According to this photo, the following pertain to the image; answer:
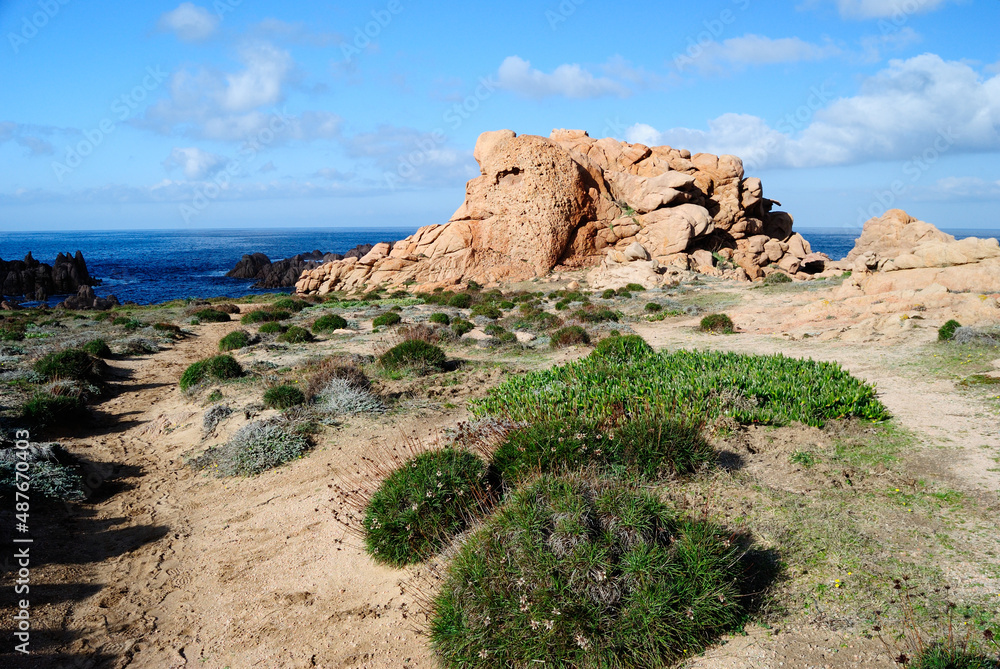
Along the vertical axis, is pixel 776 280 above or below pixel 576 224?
below

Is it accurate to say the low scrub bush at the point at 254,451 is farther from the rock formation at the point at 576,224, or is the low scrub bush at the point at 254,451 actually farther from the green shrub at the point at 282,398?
the rock formation at the point at 576,224

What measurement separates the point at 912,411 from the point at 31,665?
11786 millimetres

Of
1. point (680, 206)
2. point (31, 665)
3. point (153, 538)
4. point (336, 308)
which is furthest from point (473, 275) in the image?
point (31, 665)

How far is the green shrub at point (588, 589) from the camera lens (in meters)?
4.11

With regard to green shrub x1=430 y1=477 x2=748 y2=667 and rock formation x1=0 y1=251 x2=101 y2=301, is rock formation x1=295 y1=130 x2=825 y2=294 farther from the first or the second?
rock formation x1=0 y1=251 x2=101 y2=301

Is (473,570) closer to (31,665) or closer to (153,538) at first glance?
(31,665)

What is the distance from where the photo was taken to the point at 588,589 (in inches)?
167

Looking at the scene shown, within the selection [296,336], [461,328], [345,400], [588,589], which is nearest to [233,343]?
[296,336]

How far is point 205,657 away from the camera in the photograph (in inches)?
198

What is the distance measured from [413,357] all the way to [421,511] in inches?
328

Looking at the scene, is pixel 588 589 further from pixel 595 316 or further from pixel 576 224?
pixel 576 224

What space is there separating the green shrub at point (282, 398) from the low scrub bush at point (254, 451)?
1226 millimetres

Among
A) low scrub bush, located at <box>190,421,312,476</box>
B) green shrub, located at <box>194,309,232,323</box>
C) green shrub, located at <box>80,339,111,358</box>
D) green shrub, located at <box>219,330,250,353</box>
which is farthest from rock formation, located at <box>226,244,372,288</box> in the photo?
low scrub bush, located at <box>190,421,312,476</box>

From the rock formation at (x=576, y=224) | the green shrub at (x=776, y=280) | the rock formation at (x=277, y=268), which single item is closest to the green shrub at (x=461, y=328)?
the rock formation at (x=576, y=224)
